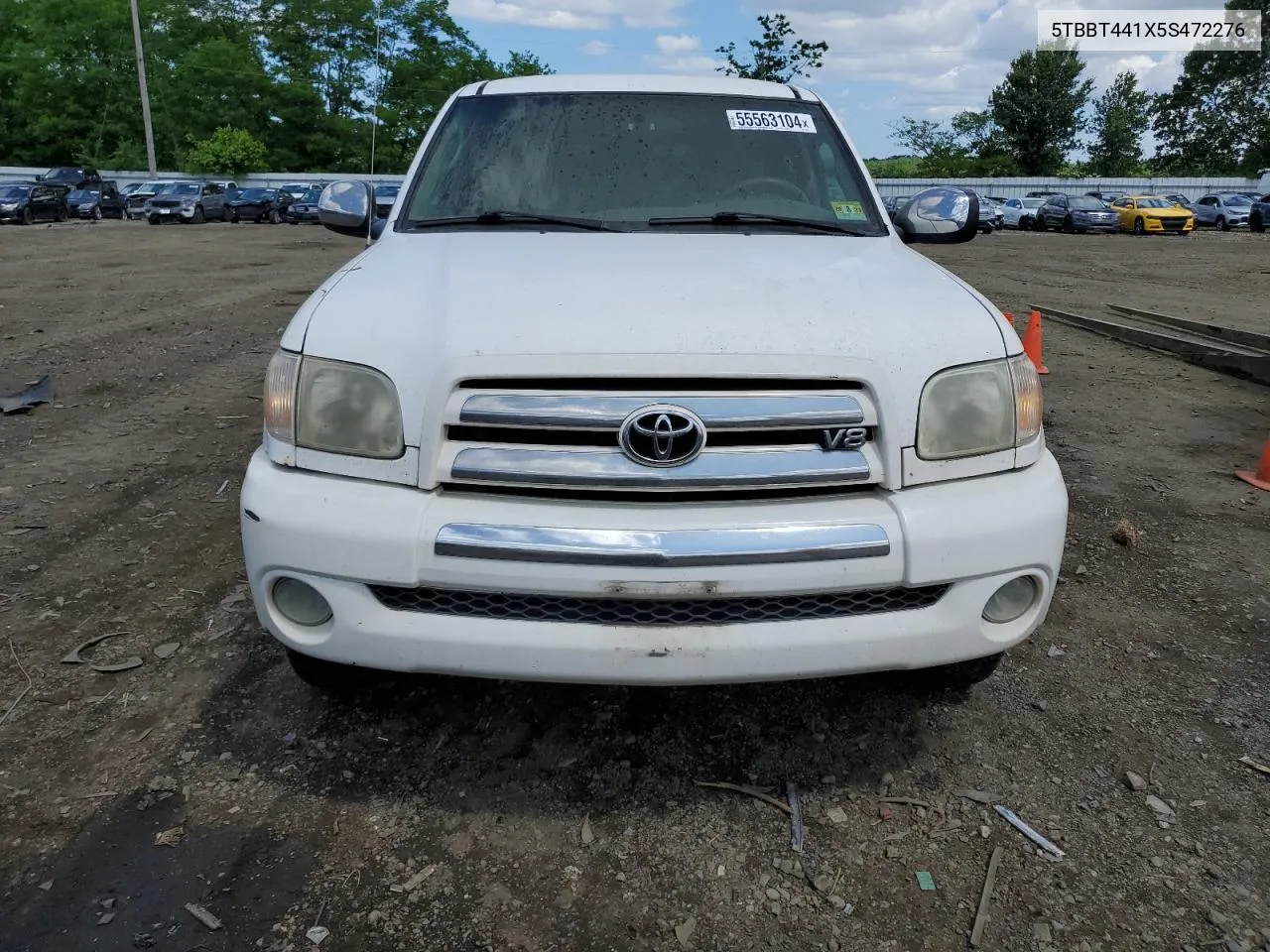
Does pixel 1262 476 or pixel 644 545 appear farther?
pixel 1262 476

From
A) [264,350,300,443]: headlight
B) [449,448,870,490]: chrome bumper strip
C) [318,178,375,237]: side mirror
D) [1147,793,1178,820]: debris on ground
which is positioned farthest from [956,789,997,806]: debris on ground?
[318,178,375,237]: side mirror

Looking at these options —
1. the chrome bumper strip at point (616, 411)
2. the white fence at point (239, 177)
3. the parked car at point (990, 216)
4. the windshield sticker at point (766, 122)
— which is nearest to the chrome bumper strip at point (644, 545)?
the chrome bumper strip at point (616, 411)

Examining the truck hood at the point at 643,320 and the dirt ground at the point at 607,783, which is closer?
the dirt ground at the point at 607,783

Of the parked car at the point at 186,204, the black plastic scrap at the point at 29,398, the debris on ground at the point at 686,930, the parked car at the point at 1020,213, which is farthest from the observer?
the parked car at the point at 1020,213

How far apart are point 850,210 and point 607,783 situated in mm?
2162

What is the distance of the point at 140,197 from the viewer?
34.7 m

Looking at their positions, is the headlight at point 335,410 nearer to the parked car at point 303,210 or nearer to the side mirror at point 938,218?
the side mirror at point 938,218

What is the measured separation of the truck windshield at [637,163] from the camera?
337 cm

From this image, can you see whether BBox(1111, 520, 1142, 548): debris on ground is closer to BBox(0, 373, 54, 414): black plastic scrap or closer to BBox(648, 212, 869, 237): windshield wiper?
BBox(648, 212, 869, 237): windshield wiper

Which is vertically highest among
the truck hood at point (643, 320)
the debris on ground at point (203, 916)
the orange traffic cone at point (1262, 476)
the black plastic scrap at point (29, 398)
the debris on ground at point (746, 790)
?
the truck hood at point (643, 320)

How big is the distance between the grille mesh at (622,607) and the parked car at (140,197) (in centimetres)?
3650

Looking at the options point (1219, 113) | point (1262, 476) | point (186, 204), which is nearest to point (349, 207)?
point (1262, 476)

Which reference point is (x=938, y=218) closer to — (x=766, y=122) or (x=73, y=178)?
(x=766, y=122)

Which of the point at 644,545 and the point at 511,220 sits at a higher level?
the point at 511,220
